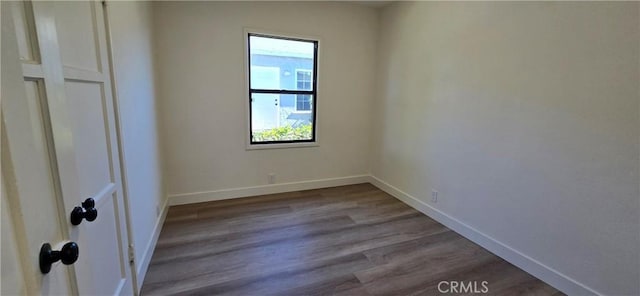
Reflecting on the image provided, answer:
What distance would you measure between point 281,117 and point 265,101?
0.29 m

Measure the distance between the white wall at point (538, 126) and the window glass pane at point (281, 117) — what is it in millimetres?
1412

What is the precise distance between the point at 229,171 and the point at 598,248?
11.1 feet

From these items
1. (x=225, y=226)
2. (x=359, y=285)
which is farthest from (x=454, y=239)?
(x=225, y=226)

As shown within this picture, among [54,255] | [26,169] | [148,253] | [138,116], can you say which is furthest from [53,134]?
[148,253]

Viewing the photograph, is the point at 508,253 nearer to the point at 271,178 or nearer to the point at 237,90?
the point at 271,178

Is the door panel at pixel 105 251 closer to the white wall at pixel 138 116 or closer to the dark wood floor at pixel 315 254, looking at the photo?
the white wall at pixel 138 116

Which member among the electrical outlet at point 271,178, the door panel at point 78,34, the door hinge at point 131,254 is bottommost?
the electrical outlet at point 271,178

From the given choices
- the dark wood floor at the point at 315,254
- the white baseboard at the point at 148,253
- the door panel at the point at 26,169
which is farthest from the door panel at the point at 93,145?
the dark wood floor at the point at 315,254

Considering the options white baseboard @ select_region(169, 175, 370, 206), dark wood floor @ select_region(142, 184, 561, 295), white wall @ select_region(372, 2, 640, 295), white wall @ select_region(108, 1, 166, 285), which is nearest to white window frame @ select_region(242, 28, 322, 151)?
white baseboard @ select_region(169, 175, 370, 206)

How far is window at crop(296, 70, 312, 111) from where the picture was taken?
359cm

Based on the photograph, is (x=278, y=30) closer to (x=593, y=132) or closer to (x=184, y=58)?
(x=184, y=58)

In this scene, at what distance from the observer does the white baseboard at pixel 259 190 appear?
130 inches

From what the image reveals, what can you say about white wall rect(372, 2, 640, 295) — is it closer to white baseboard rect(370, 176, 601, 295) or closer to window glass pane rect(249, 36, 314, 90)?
white baseboard rect(370, 176, 601, 295)

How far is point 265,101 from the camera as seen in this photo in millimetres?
3488
